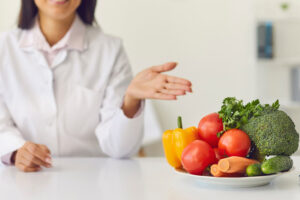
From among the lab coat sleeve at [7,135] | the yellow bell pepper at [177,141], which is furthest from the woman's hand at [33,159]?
the yellow bell pepper at [177,141]

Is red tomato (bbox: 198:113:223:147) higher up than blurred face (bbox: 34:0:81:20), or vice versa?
blurred face (bbox: 34:0:81:20)

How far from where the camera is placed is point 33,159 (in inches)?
47.4

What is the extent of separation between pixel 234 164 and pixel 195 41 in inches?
101

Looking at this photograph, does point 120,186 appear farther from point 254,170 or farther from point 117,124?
point 117,124

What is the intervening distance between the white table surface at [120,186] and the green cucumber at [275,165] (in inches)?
1.9

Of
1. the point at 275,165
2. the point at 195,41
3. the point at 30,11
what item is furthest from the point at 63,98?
the point at 195,41

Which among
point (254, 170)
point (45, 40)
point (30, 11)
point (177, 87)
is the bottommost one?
point (254, 170)

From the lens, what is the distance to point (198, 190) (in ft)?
2.83

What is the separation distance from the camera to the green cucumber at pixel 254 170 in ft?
2.68

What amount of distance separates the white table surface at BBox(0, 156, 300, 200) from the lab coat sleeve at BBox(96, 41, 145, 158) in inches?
11.9

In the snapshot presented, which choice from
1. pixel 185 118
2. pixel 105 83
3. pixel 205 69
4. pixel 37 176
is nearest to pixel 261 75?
pixel 205 69

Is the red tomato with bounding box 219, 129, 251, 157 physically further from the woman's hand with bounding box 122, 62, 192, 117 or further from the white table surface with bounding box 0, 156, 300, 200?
the woman's hand with bounding box 122, 62, 192, 117

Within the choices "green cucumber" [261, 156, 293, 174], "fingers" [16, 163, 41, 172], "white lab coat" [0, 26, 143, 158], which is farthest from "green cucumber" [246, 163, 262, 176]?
"white lab coat" [0, 26, 143, 158]

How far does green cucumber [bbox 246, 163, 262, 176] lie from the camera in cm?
82
